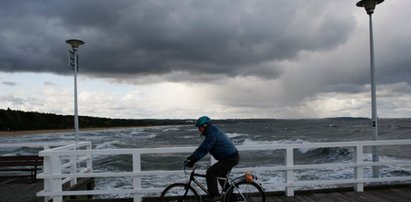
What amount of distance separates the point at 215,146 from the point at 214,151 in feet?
0.28

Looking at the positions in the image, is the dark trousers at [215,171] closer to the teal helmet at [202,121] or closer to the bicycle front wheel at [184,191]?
the bicycle front wheel at [184,191]

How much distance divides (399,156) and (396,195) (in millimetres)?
22082

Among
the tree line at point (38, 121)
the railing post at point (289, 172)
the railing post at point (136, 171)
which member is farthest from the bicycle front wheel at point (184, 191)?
the tree line at point (38, 121)

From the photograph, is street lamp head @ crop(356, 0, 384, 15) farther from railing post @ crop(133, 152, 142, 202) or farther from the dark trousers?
railing post @ crop(133, 152, 142, 202)

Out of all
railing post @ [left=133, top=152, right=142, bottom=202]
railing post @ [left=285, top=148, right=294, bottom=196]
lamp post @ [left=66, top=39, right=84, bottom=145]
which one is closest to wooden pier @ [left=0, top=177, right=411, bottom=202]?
railing post @ [left=285, top=148, right=294, bottom=196]

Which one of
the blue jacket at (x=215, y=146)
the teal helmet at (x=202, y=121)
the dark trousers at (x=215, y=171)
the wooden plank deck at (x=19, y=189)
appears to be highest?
the teal helmet at (x=202, y=121)

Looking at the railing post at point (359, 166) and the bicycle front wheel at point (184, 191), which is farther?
the railing post at point (359, 166)

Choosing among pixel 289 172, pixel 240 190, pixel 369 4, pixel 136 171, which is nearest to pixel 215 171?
pixel 240 190

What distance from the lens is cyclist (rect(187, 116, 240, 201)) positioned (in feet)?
19.1

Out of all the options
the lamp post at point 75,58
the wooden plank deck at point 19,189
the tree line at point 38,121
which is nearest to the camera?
the wooden plank deck at point 19,189

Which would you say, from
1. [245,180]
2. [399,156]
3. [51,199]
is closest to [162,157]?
[399,156]

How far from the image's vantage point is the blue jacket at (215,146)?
581cm

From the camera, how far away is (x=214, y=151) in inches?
237

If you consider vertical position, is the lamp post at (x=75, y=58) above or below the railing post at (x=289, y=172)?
above
